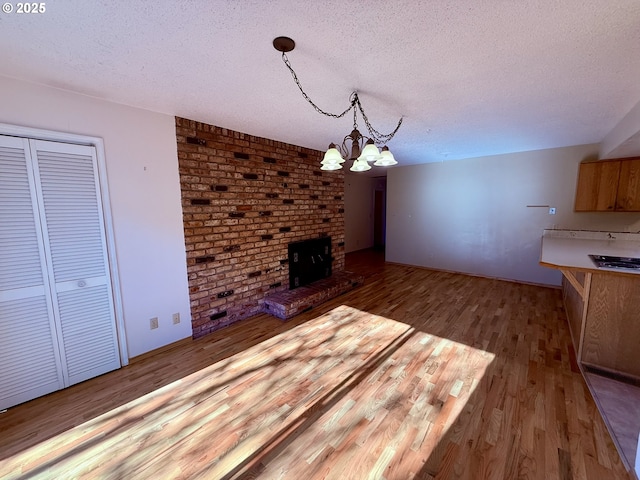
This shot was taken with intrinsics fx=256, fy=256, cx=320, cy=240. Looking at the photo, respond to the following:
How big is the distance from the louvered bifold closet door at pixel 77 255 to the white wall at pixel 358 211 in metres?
5.88

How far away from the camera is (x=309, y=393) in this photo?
1990 mm

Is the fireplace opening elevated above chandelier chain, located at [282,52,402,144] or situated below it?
below

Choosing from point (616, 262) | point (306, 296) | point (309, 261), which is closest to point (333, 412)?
point (306, 296)

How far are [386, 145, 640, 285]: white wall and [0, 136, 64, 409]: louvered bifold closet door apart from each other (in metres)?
5.83

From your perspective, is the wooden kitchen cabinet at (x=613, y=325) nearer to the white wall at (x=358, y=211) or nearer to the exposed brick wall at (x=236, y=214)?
the exposed brick wall at (x=236, y=214)

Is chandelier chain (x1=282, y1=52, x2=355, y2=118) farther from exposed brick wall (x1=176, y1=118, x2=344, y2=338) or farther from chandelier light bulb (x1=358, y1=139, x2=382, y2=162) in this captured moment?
exposed brick wall (x1=176, y1=118, x2=344, y2=338)

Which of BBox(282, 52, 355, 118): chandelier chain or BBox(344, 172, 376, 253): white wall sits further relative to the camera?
BBox(344, 172, 376, 253): white wall

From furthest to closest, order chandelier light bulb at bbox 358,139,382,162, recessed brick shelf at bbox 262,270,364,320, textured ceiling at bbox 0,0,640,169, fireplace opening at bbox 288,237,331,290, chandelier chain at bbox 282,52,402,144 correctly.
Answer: fireplace opening at bbox 288,237,331,290 → recessed brick shelf at bbox 262,270,364,320 → chandelier light bulb at bbox 358,139,382,162 → chandelier chain at bbox 282,52,402,144 → textured ceiling at bbox 0,0,640,169

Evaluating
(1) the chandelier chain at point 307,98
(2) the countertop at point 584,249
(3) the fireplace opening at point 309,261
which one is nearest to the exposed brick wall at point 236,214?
(3) the fireplace opening at point 309,261

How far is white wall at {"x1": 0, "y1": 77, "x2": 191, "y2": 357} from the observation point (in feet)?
6.96

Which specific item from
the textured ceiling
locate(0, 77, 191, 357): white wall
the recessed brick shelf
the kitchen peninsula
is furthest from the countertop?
locate(0, 77, 191, 357): white wall

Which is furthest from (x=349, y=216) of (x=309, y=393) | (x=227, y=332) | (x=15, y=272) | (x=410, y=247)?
(x=15, y=272)

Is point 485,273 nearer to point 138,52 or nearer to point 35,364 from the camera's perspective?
point 138,52

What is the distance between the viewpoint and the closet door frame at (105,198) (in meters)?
1.94
